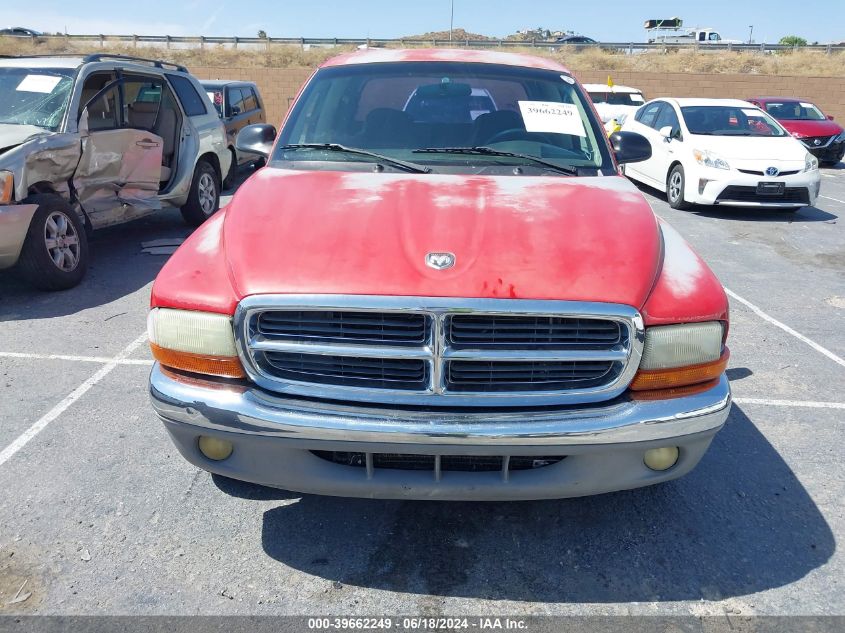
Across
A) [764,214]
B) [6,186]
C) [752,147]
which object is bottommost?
[764,214]

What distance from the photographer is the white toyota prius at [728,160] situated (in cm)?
945

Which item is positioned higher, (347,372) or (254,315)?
(254,315)

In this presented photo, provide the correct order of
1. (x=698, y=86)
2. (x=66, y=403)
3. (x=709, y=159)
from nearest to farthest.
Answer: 1. (x=66, y=403)
2. (x=709, y=159)
3. (x=698, y=86)

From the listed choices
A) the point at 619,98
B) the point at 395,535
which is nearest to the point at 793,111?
the point at 619,98

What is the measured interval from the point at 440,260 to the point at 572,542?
1283 mm

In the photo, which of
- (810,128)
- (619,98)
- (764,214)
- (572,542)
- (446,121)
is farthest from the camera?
(619,98)

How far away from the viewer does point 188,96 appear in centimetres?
827

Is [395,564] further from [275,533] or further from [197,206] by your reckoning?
[197,206]

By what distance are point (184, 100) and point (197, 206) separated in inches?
48.4

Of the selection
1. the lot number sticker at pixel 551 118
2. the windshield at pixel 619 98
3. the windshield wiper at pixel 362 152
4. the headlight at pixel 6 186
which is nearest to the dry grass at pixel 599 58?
the windshield at pixel 619 98

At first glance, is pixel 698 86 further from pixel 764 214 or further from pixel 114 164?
pixel 114 164

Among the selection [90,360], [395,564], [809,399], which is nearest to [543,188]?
[395,564]

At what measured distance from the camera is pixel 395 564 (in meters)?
2.65

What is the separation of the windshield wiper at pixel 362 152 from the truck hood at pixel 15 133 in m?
3.18
